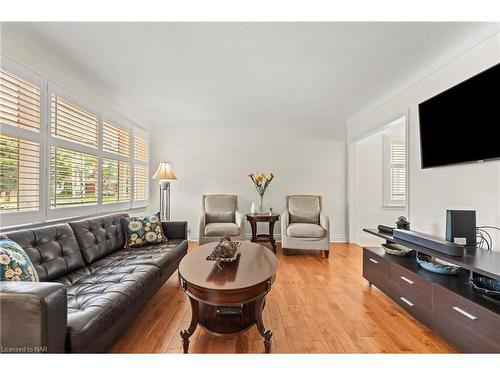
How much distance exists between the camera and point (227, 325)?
1470 mm

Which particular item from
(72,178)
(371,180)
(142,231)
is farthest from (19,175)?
(371,180)

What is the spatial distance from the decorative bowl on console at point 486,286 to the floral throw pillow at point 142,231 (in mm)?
2778

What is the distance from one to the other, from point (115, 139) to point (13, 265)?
7.94ft

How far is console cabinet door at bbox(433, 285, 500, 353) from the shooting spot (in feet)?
3.83

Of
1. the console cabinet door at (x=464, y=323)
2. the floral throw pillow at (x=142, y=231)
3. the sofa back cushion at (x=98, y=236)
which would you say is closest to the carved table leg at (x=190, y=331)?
the sofa back cushion at (x=98, y=236)

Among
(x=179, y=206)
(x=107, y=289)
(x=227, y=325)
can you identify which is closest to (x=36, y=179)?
(x=107, y=289)

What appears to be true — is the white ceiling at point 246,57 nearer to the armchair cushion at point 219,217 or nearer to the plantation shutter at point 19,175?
the plantation shutter at point 19,175

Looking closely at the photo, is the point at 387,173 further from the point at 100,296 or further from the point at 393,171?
the point at 100,296

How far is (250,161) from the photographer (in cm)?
442

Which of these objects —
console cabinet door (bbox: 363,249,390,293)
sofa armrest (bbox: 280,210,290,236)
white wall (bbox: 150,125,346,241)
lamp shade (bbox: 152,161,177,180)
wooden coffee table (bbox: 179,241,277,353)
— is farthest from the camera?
white wall (bbox: 150,125,346,241)

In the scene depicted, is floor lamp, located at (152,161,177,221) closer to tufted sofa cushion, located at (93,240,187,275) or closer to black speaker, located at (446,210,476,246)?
tufted sofa cushion, located at (93,240,187,275)

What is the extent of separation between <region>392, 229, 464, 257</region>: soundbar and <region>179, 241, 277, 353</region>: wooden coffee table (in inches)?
47.6

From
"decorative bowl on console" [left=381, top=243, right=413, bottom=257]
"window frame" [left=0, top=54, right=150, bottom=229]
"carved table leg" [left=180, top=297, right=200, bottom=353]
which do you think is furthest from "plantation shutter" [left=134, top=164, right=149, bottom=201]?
"decorative bowl on console" [left=381, top=243, right=413, bottom=257]

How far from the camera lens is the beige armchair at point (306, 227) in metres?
3.38
